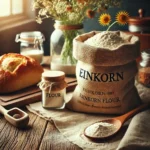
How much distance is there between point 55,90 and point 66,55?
0.30m

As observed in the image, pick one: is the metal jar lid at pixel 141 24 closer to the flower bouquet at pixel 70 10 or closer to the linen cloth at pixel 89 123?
the flower bouquet at pixel 70 10

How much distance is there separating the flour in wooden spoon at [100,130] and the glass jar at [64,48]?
0.45 m

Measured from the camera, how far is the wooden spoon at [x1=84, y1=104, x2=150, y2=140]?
0.82 m

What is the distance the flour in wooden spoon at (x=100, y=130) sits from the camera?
2.68 ft

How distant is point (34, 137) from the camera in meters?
0.84

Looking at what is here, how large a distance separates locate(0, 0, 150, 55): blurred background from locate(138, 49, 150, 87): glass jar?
1.55 feet

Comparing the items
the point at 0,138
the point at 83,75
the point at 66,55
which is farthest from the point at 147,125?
the point at 66,55

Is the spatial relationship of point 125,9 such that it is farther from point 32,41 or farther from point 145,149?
point 145,149

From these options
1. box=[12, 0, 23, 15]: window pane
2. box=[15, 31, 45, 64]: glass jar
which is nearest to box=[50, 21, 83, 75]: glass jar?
box=[15, 31, 45, 64]: glass jar

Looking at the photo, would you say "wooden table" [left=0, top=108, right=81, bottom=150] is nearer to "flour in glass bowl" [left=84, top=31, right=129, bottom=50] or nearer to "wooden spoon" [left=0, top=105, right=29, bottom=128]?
"wooden spoon" [left=0, top=105, right=29, bottom=128]

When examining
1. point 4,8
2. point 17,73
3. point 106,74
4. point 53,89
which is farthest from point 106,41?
point 4,8

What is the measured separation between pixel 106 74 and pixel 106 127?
0.55ft

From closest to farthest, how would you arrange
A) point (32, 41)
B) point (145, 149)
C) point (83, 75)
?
point (145, 149)
point (83, 75)
point (32, 41)

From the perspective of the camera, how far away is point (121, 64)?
93 cm
